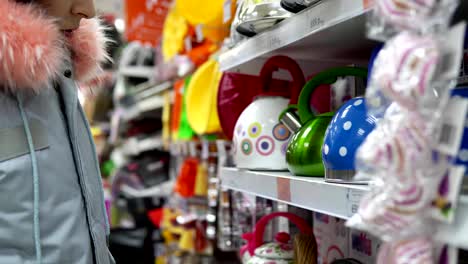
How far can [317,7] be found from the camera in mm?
906

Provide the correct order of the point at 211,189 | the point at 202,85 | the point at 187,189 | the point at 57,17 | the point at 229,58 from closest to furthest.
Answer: the point at 57,17 → the point at 229,58 → the point at 202,85 → the point at 211,189 → the point at 187,189

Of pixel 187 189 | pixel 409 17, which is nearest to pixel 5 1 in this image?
pixel 409 17

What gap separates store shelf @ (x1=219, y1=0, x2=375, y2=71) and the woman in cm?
40

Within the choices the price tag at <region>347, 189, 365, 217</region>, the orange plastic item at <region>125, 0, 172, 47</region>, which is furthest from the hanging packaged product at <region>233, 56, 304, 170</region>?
the orange plastic item at <region>125, 0, 172, 47</region>

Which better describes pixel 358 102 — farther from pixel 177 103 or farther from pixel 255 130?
pixel 177 103

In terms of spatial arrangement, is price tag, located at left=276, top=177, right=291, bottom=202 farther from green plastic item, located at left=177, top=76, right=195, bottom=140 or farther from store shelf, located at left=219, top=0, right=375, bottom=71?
green plastic item, located at left=177, top=76, right=195, bottom=140

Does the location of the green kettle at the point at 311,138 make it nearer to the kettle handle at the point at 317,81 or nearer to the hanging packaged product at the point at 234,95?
the kettle handle at the point at 317,81

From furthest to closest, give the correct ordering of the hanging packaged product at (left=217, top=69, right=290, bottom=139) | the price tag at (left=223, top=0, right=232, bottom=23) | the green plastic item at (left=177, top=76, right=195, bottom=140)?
the green plastic item at (left=177, top=76, right=195, bottom=140) → the hanging packaged product at (left=217, top=69, right=290, bottom=139) → the price tag at (left=223, top=0, right=232, bottom=23)

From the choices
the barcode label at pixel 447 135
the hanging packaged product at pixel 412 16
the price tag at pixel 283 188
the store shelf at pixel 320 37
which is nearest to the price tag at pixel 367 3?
the store shelf at pixel 320 37

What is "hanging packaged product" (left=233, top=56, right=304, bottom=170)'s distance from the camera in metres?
1.19

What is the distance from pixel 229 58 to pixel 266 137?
0.97 feet

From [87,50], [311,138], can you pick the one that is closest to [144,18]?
[87,50]

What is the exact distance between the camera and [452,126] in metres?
0.50

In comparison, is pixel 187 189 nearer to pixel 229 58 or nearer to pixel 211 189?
pixel 211 189
